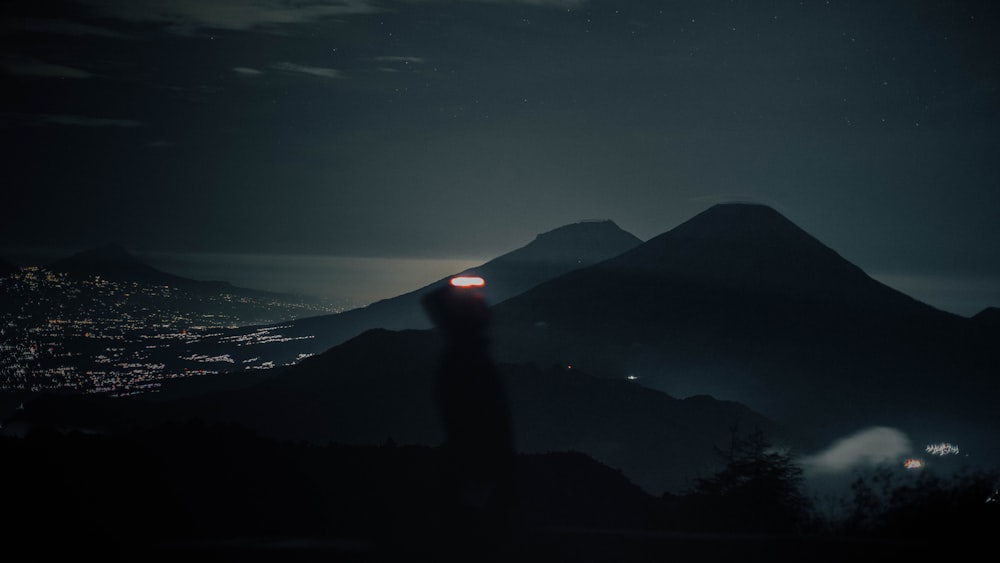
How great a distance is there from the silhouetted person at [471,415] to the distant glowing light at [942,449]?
12099 cm

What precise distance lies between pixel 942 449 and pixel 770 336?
152ft

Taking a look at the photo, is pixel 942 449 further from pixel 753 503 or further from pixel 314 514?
pixel 314 514

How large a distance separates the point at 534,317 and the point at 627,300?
73.1 ft

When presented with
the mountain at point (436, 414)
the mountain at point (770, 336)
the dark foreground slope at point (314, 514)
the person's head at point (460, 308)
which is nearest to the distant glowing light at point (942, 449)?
the mountain at point (770, 336)

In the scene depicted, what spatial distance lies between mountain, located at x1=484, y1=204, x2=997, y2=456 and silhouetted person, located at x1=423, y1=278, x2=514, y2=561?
110m

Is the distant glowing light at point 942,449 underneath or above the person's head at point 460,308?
underneath

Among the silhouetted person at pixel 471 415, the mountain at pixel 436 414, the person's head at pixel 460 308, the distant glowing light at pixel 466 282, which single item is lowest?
the mountain at pixel 436 414

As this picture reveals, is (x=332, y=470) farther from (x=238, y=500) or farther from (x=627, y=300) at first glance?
(x=627, y=300)

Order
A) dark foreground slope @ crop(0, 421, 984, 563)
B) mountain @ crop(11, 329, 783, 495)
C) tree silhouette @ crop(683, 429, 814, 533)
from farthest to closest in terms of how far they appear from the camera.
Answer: mountain @ crop(11, 329, 783, 495), tree silhouette @ crop(683, 429, 814, 533), dark foreground slope @ crop(0, 421, 984, 563)

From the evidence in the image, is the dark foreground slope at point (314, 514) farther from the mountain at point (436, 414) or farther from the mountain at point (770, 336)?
the mountain at point (770, 336)

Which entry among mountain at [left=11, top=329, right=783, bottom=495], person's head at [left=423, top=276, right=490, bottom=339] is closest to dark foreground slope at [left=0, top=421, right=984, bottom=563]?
person's head at [left=423, top=276, right=490, bottom=339]

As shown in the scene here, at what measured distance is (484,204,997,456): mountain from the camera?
415 feet

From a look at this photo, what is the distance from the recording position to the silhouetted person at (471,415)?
6184 mm

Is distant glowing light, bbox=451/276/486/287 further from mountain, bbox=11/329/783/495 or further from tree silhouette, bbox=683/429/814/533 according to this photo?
mountain, bbox=11/329/783/495
